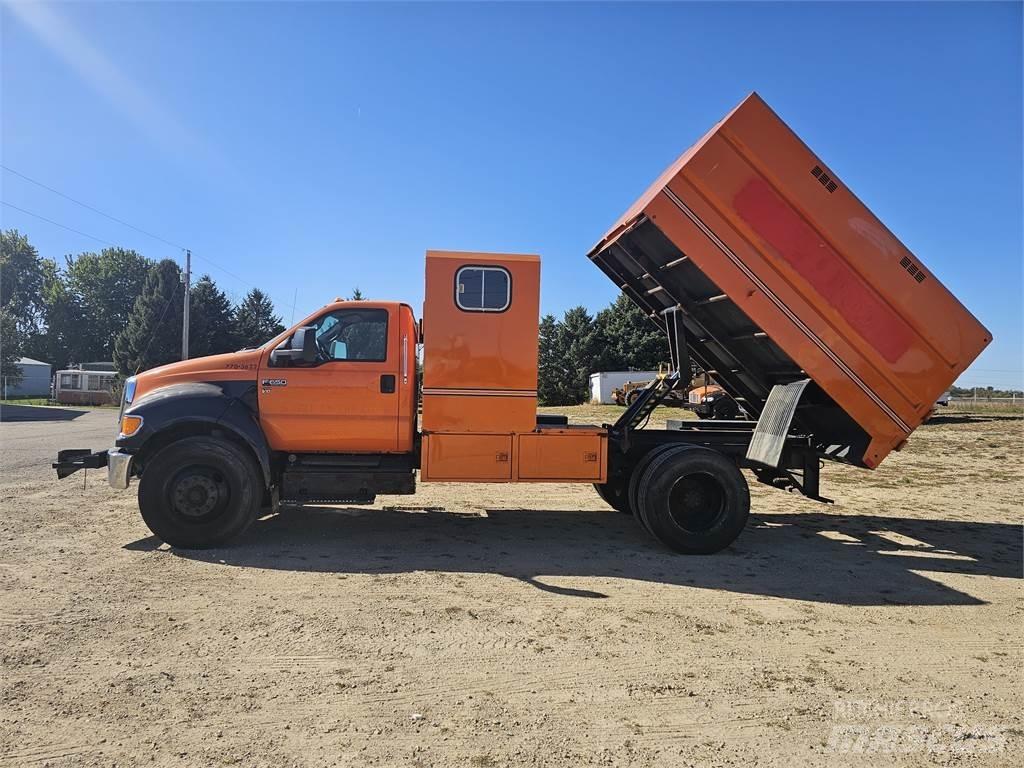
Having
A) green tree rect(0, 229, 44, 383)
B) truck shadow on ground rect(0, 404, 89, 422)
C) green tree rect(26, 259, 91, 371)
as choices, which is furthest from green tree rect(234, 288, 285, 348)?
green tree rect(0, 229, 44, 383)

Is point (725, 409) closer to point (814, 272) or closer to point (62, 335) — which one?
point (814, 272)

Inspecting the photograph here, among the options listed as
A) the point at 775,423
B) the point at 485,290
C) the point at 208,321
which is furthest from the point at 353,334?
the point at 208,321

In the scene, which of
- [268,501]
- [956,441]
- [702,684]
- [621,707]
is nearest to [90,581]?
[268,501]

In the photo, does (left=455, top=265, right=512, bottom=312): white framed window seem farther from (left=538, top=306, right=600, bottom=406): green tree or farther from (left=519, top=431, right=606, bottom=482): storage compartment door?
(left=538, top=306, right=600, bottom=406): green tree

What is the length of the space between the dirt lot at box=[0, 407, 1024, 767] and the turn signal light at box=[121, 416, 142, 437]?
112 centimetres

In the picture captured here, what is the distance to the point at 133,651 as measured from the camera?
12.6 ft

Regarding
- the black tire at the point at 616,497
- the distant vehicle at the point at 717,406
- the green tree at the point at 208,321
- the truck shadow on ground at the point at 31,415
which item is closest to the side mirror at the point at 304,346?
the black tire at the point at 616,497

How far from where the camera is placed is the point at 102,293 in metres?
64.8

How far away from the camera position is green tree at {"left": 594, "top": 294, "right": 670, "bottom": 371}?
42156 mm

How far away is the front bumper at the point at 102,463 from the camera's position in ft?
20.1

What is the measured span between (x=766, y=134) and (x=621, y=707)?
510 centimetres

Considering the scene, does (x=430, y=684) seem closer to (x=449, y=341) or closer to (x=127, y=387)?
(x=449, y=341)

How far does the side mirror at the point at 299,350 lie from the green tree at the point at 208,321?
133 ft

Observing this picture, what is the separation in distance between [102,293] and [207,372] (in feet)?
232
